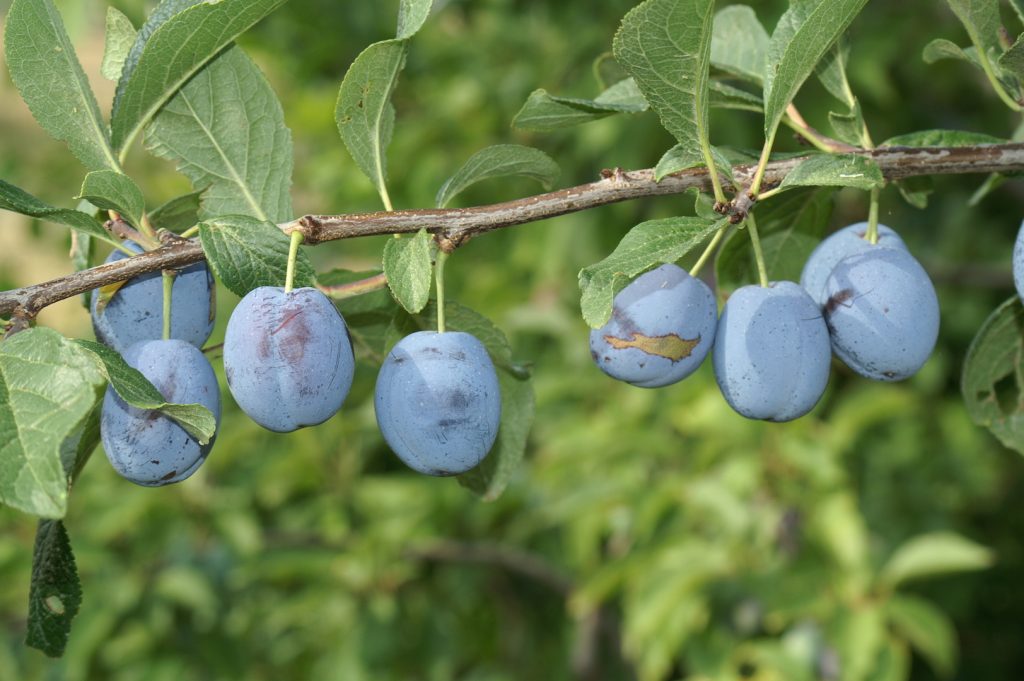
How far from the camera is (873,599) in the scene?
2166 mm

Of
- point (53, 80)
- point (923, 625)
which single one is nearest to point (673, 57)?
point (53, 80)

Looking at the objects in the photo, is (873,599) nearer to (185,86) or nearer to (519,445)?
(519,445)

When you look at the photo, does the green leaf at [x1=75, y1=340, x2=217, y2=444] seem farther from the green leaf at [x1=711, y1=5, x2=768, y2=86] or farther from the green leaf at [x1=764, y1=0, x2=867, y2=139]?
the green leaf at [x1=711, y1=5, x2=768, y2=86]

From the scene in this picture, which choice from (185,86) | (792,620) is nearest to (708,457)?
(792,620)

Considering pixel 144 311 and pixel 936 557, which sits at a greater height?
pixel 144 311

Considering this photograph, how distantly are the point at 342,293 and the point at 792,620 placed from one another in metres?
1.57

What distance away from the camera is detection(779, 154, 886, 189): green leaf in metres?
0.83

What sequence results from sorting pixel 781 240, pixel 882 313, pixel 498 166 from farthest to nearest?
pixel 781 240, pixel 498 166, pixel 882 313

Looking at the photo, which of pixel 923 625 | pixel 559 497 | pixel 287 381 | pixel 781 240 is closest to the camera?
pixel 287 381

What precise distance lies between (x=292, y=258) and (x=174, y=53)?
9.1 inches

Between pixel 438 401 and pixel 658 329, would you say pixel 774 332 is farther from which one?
pixel 438 401

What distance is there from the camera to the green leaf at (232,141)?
1.04 meters

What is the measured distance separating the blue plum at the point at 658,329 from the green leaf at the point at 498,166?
0.17 metres

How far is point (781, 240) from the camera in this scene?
1.16m
